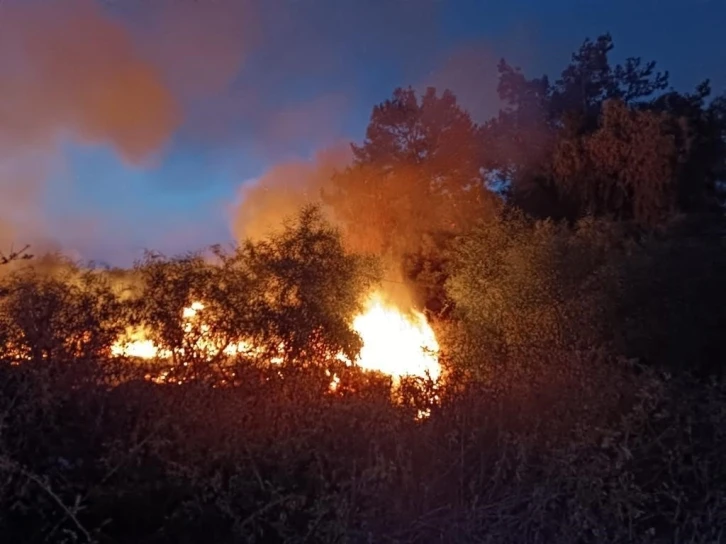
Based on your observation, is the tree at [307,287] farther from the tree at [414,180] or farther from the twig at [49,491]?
the tree at [414,180]

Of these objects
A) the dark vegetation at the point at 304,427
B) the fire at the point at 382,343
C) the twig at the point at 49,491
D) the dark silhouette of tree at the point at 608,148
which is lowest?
the twig at the point at 49,491

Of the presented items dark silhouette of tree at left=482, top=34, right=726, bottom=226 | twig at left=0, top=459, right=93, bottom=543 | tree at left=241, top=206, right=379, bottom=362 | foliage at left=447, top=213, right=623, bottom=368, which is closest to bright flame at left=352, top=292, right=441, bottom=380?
tree at left=241, top=206, right=379, bottom=362

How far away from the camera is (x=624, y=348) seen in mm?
9109

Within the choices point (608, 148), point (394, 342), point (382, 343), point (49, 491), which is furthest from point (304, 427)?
point (608, 148)

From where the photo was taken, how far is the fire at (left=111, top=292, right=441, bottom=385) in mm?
5422

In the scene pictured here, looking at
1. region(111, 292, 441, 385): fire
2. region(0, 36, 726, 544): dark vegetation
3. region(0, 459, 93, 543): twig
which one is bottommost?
region(0, 459, 93, 543): twig

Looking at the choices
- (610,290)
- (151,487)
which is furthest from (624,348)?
(151,487)

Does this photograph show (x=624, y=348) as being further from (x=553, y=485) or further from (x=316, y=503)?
(x=316, y=503)

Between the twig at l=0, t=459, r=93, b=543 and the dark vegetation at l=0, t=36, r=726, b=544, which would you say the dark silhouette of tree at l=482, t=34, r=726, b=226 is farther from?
the twig at l=0, t=459, r=93, b=543

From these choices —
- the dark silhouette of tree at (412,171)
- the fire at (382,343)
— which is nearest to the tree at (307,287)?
the fire at (382,343)

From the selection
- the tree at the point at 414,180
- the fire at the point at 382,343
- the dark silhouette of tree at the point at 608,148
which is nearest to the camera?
the fire at the point at 382,343

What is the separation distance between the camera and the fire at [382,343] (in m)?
5.42

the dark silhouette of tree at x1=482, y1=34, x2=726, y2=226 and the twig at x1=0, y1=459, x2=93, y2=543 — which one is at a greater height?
the dark silhouette of tree at x1=482, y1=34, x2=726, y2=226

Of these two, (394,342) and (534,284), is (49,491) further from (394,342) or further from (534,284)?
(534,284)
